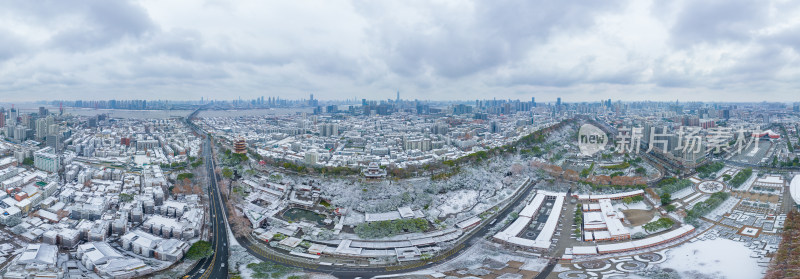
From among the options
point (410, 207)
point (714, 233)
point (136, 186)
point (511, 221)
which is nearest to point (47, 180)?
point (136, 186)

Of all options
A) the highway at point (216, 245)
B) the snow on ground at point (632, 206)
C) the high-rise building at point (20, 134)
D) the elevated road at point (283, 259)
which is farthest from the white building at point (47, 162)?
the snow on ground at point (632, 206)

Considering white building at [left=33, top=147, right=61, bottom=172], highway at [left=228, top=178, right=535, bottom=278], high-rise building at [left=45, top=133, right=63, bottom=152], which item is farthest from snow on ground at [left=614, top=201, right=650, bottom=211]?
high-rise building at [left=45, top=133, right=63, bottom=152]

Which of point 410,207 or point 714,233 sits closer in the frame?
point 714,233

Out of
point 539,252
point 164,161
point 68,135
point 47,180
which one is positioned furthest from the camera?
point 68,135

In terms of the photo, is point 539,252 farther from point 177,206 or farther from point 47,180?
point 47,180

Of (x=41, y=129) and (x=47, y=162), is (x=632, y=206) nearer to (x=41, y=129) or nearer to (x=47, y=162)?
(x=47, y=162)

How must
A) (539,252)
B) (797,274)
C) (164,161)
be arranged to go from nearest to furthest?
(797,274) → (539,252) → (164,161)
